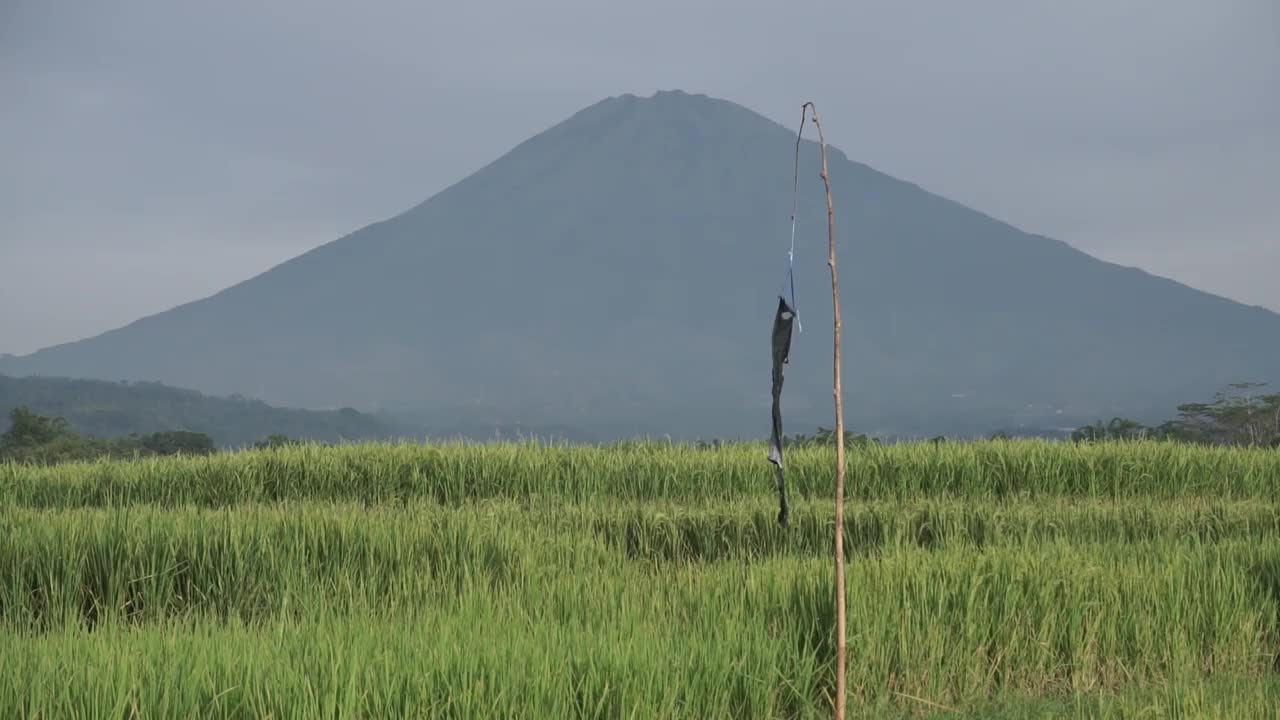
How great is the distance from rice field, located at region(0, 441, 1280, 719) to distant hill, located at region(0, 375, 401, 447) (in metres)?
93.1

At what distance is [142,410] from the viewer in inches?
4510

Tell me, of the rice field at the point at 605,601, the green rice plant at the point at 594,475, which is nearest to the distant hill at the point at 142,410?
the green rice plant at the point at 594,475

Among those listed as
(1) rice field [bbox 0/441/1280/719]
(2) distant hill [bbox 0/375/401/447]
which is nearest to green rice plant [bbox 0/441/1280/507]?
(1) rice field [bbox 0/441/1280/719]

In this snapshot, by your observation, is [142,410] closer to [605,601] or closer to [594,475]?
[594,475]

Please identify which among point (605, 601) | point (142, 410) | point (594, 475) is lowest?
point (605, 601)

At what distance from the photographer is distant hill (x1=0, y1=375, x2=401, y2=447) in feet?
352

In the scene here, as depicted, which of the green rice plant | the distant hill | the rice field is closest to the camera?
the rice field

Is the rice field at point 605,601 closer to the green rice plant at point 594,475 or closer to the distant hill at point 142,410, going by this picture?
the green rice plant at point 594,475

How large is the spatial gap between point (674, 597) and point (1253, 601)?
3.77 m

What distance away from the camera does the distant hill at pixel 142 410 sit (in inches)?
4220

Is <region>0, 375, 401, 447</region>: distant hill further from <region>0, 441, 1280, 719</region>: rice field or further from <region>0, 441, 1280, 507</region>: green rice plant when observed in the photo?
<region>0, 441, 1280, 719</region>: rice field

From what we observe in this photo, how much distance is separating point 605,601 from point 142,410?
393 ft

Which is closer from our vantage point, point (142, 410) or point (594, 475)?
point (594, 475)

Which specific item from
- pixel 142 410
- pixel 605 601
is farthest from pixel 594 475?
pixel 142 410
